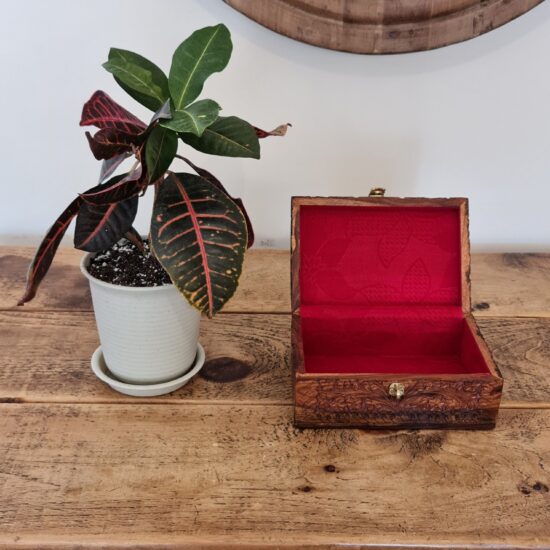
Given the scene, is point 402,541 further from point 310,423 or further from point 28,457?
point 28,457

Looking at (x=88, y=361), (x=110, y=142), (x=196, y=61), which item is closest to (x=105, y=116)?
(x=110, y=142)

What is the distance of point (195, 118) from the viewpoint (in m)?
0.78

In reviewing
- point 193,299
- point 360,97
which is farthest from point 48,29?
point 193,299

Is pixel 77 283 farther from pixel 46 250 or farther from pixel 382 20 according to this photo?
pixel 382 20

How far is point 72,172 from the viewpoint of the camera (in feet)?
4.50

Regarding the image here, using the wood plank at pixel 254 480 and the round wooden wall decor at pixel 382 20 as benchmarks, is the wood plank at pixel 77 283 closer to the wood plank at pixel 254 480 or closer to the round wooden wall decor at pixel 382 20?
the wood plank at pixel 254 480

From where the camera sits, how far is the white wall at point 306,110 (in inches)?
49.2

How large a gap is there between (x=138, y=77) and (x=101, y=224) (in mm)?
195

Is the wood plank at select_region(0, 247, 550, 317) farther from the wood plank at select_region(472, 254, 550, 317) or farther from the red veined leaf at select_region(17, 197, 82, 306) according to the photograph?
the red veined leaf at select_region(17, 197, 82, 306)

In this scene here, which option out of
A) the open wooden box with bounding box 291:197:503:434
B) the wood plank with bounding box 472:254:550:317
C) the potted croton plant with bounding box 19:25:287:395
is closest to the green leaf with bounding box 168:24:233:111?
the potted croton plant with bounding box 19:25:287:395

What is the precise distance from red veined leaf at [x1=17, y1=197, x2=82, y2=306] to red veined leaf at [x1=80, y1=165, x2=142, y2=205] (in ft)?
0.13

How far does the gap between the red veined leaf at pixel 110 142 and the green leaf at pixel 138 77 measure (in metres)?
0.07

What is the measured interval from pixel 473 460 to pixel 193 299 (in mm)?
413

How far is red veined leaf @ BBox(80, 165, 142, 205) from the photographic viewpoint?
2.69ft
